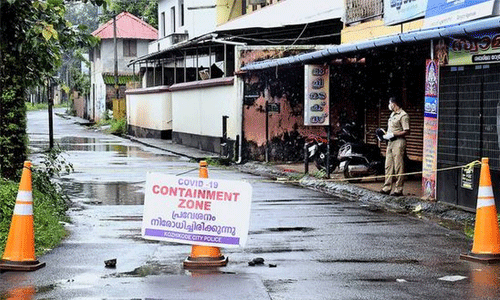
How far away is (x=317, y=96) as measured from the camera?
22234 millimetres

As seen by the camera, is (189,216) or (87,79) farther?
(87,79)

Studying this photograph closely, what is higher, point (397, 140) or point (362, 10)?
point (362, 10)

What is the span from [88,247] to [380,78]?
13615 mm

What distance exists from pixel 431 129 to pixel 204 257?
7.64 metres

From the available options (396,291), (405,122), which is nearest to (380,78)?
(405,122)

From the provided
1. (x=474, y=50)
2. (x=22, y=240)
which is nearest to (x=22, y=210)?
(x=22, y=240)

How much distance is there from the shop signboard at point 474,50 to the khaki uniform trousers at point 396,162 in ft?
7.29

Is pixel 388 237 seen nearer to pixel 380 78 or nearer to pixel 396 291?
pixel 396 291

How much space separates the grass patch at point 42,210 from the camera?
10.7m

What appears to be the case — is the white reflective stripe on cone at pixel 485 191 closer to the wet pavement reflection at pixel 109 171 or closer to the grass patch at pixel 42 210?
the grass patch at pixel 42 210

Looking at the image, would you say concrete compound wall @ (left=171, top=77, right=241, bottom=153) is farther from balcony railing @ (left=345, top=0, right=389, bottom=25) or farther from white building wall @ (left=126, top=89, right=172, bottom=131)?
balcony railing @ (left=345, top=0, right=389, bottom=25)

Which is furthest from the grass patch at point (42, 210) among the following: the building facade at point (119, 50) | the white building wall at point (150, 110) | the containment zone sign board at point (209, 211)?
the building facade at point (119, 50)

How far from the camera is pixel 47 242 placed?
10836 mm

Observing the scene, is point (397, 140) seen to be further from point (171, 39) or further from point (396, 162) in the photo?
point (171, 39)
